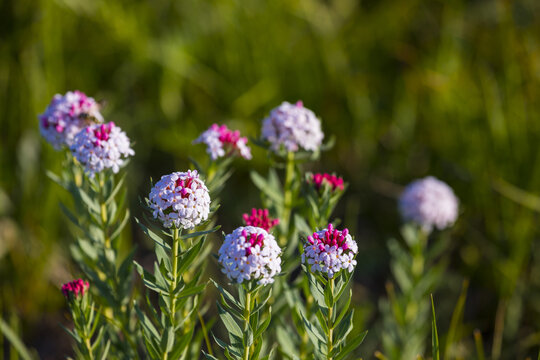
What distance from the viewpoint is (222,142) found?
254 centimetres

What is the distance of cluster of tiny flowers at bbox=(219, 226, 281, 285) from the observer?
68.4 inches

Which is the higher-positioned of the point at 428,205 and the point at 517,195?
the point at 428,205

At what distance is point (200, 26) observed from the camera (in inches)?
217

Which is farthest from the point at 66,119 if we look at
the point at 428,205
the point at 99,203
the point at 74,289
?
the point at 428,205

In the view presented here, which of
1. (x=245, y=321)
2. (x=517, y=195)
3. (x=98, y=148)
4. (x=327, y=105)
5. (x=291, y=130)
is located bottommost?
(x=517, y=195)

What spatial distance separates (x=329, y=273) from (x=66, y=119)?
1489 millimetres

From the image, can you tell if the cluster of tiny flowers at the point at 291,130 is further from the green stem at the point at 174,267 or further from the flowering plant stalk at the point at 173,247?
the green stem at the point at 174,267

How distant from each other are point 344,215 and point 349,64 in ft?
5.27

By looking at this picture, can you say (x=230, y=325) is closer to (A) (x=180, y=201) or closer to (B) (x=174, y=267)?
(B) (x=174, y=267)

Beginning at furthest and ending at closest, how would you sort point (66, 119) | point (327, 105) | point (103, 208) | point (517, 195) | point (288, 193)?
point (327, 105)
point (517, 195)
point (288, 193)
point (66, 119)
point (103, 208)

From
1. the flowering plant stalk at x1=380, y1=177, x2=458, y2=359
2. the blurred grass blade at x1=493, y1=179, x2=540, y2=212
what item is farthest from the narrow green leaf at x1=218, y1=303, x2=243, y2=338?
the blurred grass blade at x1=493, y1=179, x2=540, y2=212

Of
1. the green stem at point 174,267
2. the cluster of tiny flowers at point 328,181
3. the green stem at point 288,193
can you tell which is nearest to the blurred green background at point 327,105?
the green stem at point 288,193

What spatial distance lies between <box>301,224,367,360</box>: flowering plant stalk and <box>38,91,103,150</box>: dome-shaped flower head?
1.30 meters

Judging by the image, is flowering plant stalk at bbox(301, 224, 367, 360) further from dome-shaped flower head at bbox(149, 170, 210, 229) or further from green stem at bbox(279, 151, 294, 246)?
green stem at bbox(279, 151, 294, 246)
